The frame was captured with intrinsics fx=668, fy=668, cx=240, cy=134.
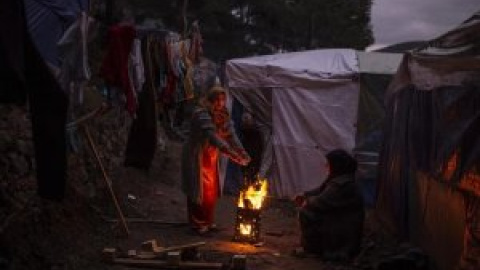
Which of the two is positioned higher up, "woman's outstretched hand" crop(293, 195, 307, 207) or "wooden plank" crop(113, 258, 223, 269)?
"woman's outstretched hand" crop(293, 195, 307, 207)

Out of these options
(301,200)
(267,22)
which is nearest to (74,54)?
(301,200)

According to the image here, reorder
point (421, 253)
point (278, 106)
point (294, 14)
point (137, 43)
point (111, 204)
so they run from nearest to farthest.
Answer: point (421, 253) → point (137, 43) → point (111, 204) → point (278, 106) → point (294, 14)

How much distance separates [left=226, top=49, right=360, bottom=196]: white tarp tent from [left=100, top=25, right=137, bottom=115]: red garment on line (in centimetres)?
474

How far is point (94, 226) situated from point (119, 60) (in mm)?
2175

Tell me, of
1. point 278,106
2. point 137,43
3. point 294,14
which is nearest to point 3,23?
point 137,43

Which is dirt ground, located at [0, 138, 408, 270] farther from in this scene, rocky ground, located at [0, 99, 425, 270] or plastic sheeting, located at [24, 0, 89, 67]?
plastic sheeting, located at [24, 0, 89, 67]

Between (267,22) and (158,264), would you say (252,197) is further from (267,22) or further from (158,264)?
(267,22)

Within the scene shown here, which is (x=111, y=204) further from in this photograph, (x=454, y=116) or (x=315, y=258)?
(x=454, y=116)

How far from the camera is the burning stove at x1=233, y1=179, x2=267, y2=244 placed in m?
8.49

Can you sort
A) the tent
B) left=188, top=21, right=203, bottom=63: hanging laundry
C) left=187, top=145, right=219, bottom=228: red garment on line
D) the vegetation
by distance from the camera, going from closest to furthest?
left=187, top=145, right=219, bottom=228: red garment on line, the tent, left=188, top=21, right=203, bottom=63: hanging laundry, the vegetation

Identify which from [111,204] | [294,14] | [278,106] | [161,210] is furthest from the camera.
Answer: [294,14]

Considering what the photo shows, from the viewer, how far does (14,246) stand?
6.35 meters

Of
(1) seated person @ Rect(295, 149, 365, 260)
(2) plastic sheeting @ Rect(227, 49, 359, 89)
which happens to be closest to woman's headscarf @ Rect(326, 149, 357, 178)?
(1) seated person @ Rect(295, 149, 365, 260)

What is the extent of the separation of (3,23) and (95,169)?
5.32 meters
